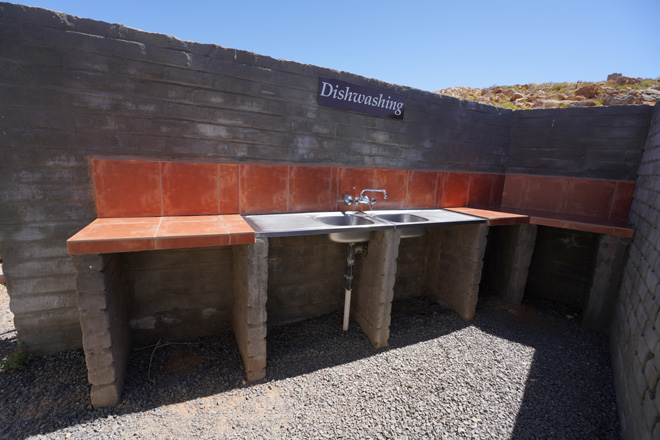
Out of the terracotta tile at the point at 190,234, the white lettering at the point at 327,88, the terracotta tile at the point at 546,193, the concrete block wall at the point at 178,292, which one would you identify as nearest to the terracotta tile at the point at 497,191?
the terracotta tile at the point at 546,193

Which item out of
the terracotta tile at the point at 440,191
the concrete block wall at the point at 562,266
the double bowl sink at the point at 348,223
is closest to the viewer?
the double bowl sink at the point at 348,223

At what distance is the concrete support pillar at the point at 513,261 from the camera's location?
13.9 feet

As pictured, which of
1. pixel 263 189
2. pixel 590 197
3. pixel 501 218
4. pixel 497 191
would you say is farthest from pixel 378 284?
pixel 590 197

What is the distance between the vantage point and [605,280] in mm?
3746

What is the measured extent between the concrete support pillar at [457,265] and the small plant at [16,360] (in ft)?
15.2

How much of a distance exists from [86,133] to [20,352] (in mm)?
2035

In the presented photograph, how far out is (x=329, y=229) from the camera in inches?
109

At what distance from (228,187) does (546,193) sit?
463cm

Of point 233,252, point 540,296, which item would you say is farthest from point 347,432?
point 540,296

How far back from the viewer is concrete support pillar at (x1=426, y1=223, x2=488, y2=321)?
389 cm

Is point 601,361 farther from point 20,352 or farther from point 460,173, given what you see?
point 20,352

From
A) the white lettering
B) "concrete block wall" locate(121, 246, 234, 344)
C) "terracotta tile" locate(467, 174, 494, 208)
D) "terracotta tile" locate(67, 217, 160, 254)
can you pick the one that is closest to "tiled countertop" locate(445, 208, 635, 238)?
"terracotta tile" locate(467, 174, 494, 208)

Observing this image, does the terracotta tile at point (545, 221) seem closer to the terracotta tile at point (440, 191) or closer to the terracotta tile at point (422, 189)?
the terracotta tile at point (440, 191)

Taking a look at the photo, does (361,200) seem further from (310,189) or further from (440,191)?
(440,191)
